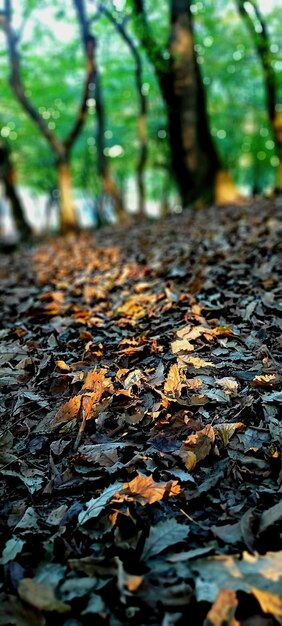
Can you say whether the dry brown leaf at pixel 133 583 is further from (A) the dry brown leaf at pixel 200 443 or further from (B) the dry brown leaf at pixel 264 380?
(B) the dry brown leaf at pixel 264 380

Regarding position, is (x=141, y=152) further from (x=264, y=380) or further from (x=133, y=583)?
(x=133, y=583)

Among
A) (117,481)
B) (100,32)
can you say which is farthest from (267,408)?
(100,32)

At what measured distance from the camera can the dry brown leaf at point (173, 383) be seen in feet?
7.34

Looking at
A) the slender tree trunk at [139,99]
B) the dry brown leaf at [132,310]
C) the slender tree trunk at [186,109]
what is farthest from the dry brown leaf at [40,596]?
the slender tree trunk at [139,99]

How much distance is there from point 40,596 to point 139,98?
13090mm

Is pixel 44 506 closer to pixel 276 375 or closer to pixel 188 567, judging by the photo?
pixel 188 567

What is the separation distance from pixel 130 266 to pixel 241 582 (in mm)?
4073

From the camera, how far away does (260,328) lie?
2846 mm

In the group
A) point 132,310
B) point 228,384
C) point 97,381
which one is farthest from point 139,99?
point 228,384

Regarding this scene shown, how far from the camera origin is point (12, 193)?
13.0 m

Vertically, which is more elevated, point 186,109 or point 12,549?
point 186,109

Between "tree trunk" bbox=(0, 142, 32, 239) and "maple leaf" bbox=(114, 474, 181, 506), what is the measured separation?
12.1 meters

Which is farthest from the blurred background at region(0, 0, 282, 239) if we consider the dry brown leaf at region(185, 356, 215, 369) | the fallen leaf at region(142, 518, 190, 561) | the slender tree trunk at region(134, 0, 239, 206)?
the fallen leaf at region(142, 518, 190, 561)

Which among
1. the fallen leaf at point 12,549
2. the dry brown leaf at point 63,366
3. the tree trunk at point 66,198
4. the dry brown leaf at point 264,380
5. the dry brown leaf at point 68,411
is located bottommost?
the fallen leaf at point 12,549
